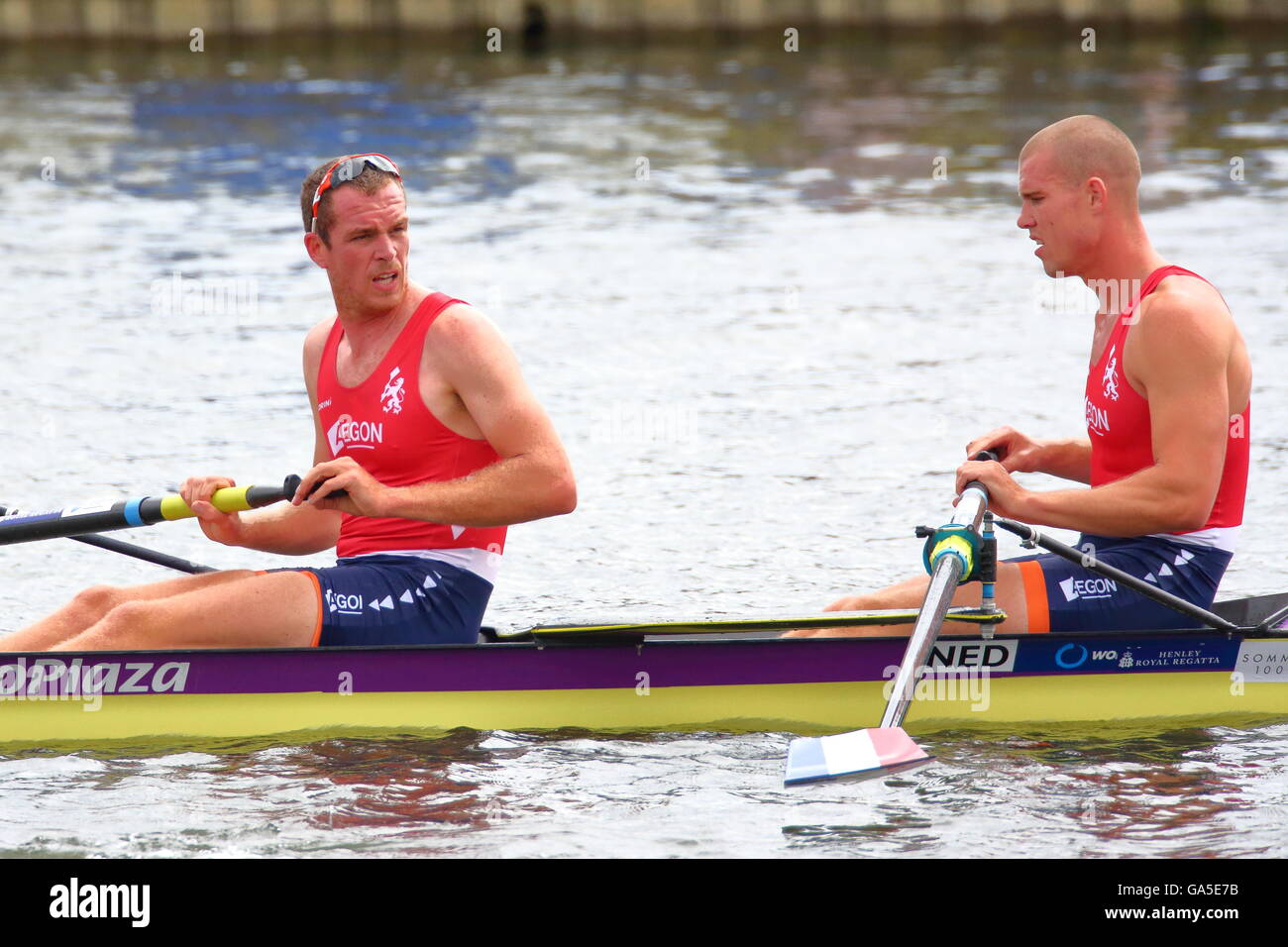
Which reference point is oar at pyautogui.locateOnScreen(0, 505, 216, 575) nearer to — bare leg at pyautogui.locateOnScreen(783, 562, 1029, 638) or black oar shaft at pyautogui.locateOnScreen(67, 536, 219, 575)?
black oar shaft at pyautogui.locateOnScreen(67, 536, 219, 575)

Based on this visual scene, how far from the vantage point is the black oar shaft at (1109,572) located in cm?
573

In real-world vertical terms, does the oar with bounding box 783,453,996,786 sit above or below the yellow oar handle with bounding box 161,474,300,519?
below

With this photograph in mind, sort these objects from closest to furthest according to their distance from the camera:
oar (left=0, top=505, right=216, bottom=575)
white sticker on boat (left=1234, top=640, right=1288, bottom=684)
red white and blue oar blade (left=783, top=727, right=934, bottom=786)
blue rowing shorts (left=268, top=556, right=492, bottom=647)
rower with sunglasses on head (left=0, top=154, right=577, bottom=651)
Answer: red white and blue oar blade (left=783, top=727, right=934, bottom=786) < rower with sunglasses on head (left=0, top=154, right=577, bottom=651) < blue rowing shorts (left=268, top=556, right=492, bottom=647) < white sticker on boat (left=1234, top=640, right=1288, bottom=684) < oar (left=0, top=505, right=216, bottom=575)

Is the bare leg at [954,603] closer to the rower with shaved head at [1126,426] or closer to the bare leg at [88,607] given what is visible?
the rower with shaved head at [1126,426]

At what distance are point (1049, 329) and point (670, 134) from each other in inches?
405

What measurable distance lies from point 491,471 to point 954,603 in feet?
5.49

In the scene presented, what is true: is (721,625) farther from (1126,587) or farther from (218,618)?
(218,618)

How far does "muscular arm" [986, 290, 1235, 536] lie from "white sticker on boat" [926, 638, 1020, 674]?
0.49 m

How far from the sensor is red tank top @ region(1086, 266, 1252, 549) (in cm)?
580

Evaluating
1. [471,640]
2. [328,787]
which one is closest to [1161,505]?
[471,640]

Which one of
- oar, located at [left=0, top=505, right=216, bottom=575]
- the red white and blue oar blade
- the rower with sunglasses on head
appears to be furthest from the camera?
oar, located at [left=0, top=505, right=216, bottom=575]

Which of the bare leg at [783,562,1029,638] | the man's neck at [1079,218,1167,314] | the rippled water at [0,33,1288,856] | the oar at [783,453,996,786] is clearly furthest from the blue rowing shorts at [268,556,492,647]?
the man's neck at [1079,218,1167,314]

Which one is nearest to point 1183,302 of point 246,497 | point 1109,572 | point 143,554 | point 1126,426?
point 1126,426

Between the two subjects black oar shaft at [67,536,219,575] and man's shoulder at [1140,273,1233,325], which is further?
black oar shaft at [67,536,219,575]
